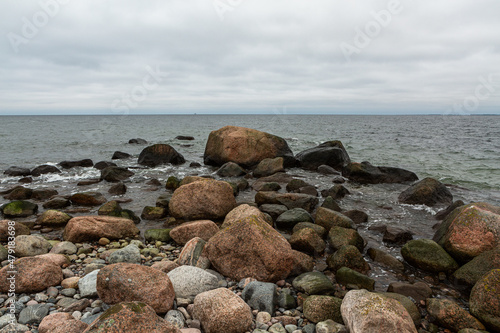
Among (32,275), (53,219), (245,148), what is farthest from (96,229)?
(245,148)

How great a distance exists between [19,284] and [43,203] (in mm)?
7547

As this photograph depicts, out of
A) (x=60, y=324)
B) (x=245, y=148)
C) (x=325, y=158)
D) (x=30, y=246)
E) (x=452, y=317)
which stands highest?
(x=245, y=148)

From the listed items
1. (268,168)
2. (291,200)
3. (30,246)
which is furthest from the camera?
(268,168)

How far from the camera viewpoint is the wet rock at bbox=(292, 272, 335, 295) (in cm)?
550

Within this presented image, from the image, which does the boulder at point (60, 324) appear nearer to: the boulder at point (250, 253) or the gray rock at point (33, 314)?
the gray rock at point (33, 314)

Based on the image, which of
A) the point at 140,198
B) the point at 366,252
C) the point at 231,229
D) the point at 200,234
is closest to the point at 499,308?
→ the point at 366,252

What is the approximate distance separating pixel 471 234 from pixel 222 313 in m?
5.79

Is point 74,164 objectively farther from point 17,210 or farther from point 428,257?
point 428,257

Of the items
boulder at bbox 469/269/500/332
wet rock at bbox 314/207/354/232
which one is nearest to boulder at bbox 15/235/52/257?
wet rock at bbox 314/207/354/232

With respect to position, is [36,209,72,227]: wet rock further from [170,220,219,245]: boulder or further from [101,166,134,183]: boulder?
[101,166,134,183]: boulder

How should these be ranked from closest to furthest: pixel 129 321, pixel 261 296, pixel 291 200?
pixel 129 321, pixel 261 296, pixel 291 200

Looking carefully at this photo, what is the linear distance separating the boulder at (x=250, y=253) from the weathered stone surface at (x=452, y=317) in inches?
99.8

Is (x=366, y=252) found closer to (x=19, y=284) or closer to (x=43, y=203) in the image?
(x=19, y=284)

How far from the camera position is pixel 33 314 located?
4.44 metres
